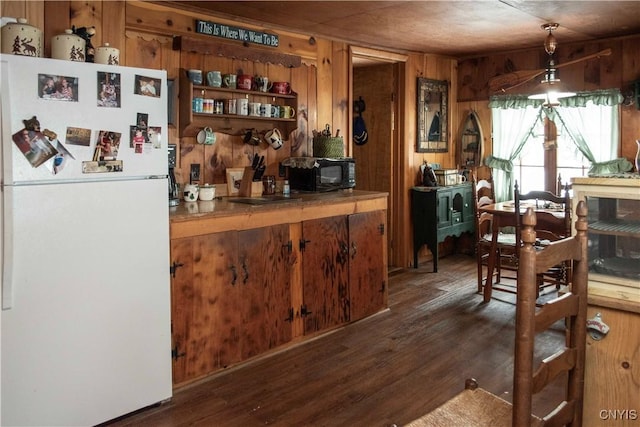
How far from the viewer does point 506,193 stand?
570cm

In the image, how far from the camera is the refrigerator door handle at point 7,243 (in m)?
2.05

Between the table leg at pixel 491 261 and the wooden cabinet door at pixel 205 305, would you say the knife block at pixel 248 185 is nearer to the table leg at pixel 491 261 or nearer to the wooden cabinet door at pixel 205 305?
the wooden cabinet door at pixel 205 305

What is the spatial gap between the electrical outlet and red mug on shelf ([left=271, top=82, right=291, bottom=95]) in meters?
0.84

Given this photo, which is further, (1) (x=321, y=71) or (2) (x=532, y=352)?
(1) (x=321, y=71)

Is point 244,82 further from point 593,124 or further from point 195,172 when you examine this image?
point 593,124

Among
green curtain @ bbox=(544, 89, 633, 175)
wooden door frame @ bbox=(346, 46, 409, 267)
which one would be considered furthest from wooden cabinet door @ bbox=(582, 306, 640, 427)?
wooden door frame @ bbox=(346, 46, 409, 267)

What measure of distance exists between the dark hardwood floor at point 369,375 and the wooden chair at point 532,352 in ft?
3.25

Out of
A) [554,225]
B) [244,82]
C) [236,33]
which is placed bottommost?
[554,225]

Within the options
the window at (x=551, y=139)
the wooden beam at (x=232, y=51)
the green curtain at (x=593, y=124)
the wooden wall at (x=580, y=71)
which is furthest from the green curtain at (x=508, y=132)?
the wooden beam at (x=232, y=51)

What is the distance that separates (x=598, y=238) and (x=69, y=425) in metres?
2.30

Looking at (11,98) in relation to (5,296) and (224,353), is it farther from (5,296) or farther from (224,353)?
(224,353)

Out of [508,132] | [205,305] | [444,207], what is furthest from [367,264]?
[508,132]

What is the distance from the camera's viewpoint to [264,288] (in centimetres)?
316

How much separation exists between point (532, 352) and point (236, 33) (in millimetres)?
3078
